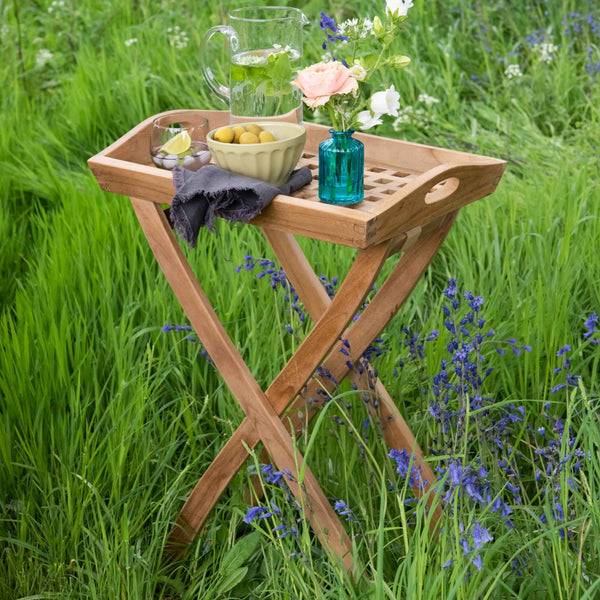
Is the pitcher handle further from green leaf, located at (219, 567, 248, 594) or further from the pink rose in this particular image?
green leaf, located at (219, 567, 248, 594)

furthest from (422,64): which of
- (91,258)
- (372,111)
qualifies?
(372,111)

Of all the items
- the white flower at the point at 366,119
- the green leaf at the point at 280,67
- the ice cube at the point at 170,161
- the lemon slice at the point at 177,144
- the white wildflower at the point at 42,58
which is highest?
the green leaf at the point at 280,67

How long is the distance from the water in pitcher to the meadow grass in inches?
22.4

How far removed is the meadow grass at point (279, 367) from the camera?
5.73 ft

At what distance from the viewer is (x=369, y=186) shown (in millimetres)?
1850

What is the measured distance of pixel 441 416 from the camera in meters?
1.84

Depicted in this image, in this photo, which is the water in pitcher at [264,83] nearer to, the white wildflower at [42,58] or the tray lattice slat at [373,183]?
the tray lattice slat at [373,183]

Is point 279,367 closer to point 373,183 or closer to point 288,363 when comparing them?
point 288,363

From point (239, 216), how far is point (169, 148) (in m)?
0.36

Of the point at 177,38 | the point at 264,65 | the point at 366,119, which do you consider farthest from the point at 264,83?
the point at 177,38

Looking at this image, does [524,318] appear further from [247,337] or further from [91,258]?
[91,258]

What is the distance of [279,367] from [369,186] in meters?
0.79

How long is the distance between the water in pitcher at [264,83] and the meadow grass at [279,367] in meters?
0.57

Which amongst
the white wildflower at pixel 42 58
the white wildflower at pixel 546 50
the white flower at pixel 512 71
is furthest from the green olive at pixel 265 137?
the white wildflower at pixel 42 58
